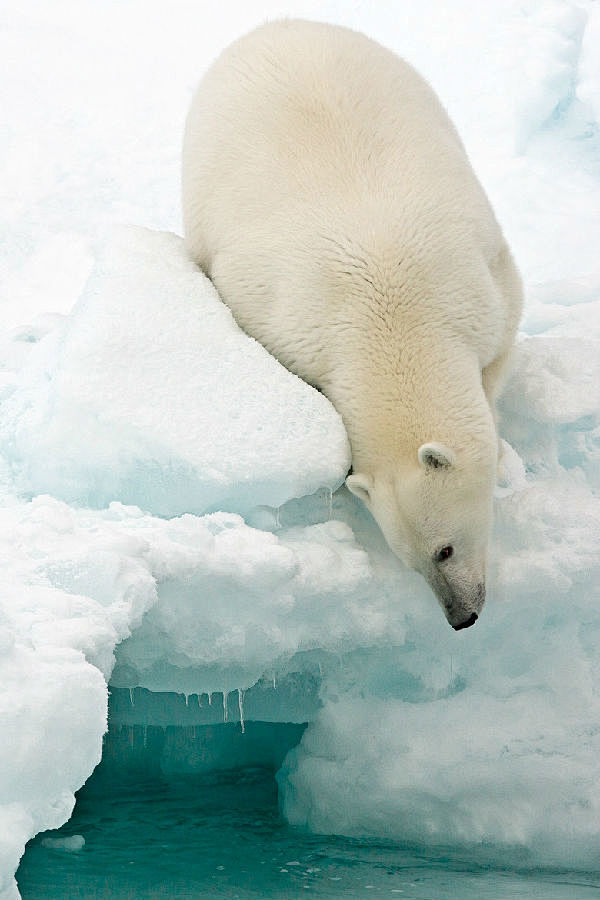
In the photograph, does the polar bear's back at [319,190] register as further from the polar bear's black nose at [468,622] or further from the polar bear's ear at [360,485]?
the polar bear's black nose at [468,622]

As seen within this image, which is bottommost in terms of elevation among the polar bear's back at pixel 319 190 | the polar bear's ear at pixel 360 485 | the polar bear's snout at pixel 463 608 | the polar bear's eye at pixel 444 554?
the polar bear's snout at pixel 463 608

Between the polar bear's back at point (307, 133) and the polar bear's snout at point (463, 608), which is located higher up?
the polar bear's back at point (307, 133)

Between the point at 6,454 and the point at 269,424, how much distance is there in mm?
915

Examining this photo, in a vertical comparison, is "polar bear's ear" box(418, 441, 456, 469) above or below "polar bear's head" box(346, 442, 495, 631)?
above

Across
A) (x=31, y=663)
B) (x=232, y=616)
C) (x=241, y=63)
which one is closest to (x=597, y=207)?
(x=241, y=63)

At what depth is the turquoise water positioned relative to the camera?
3.19 m

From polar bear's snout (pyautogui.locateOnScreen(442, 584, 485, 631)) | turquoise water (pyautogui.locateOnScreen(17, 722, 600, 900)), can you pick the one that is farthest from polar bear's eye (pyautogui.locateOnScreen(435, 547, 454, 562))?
turquoise water (pyautogui.locateOnScreen(17, 722, 600, 900))

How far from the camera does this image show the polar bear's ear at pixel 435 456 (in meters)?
3.36

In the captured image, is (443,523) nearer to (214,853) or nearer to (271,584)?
(271,584)

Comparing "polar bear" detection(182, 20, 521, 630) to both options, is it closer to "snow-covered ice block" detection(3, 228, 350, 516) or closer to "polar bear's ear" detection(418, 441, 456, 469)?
"polar bear's ear" detection(418, 441, 456, 469)

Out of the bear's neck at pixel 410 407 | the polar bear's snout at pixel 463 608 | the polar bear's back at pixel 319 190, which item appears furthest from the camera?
the polar bear's back at pixel 319 190

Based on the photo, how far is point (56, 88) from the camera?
10469mm

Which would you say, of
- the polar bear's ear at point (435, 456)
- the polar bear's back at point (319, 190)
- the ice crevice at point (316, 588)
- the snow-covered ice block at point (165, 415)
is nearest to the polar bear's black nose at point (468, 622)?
the ice crevice at point (316, 588)

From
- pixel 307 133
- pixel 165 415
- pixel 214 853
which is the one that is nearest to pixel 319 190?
pixel 307 133
